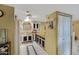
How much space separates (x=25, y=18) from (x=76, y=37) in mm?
605

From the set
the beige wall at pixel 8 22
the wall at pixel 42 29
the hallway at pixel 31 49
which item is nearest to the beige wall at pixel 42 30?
the wall at pixel 42 29

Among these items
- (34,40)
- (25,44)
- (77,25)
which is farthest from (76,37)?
(25,44)

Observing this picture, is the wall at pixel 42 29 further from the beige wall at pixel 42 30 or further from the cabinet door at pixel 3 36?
the cabinet door at pixel 3 36

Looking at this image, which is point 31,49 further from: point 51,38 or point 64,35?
point 64,35

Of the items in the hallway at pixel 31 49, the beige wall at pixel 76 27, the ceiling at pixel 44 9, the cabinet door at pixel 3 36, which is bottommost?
the hallway at pixel 31 49

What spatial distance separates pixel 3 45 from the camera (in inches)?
55.2

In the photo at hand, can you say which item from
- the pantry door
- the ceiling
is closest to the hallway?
the pantry door

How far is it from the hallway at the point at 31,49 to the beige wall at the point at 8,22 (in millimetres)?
124

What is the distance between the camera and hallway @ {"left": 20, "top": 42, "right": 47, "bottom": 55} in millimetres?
1417

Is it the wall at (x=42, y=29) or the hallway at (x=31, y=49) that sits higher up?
the wall at (x=42, y=29)

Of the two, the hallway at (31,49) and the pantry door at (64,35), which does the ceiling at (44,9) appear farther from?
the hallway at (31,49)

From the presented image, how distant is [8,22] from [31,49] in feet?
1.29

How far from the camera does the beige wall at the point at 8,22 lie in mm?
1368
